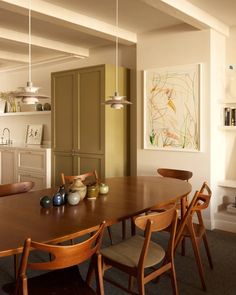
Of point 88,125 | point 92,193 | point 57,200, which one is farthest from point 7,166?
point 57,200

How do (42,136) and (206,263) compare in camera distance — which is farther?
(42,136)

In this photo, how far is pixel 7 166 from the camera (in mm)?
6020

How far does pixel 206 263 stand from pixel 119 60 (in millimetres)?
3223

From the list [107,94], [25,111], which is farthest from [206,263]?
[25,111]

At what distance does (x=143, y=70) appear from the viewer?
4.58 metres

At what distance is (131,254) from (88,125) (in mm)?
2715

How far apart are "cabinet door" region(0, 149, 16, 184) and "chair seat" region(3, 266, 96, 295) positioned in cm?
412

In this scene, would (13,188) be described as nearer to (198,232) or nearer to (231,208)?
(198,232)

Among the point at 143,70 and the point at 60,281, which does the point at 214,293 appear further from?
the point at 143,70

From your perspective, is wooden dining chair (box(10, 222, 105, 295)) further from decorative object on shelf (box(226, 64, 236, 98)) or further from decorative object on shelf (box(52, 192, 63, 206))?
decorative object on shelf (box(226, 64, 236, 98))

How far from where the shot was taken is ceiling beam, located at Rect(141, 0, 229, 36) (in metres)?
3.17

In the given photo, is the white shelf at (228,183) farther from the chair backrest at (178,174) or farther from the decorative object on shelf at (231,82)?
the decorative object on shelf at (231,82)

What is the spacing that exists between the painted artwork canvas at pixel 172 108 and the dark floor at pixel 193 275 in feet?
4.22

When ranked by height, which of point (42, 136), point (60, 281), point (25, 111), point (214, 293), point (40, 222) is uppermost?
point (25, 111)
